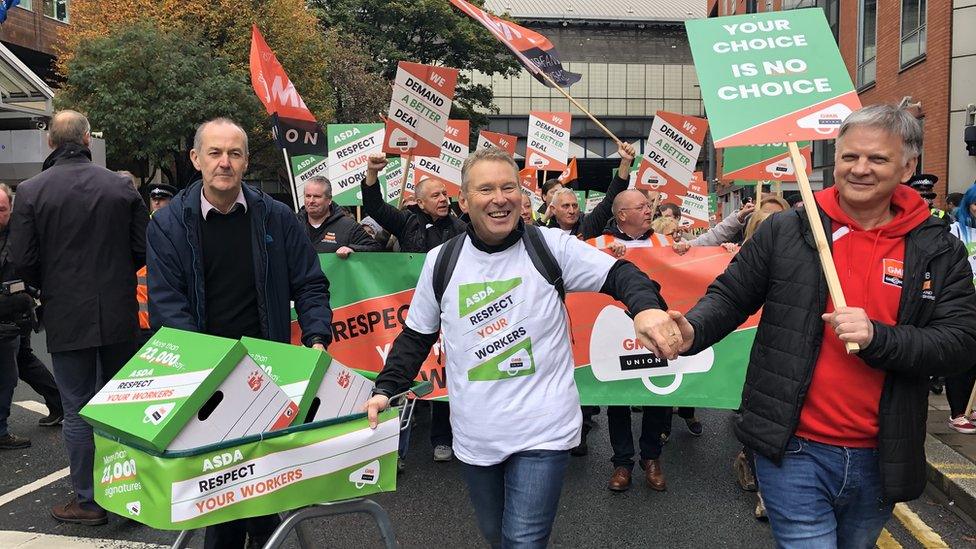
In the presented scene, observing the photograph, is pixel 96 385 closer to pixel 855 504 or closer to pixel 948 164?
pixel 855 504

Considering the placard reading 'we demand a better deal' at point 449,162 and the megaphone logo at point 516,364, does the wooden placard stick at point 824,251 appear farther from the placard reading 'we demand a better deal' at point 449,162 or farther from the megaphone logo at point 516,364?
the placard reading 'we demand a better deal' at point 449,162

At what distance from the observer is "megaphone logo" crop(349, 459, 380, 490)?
8.02 feet

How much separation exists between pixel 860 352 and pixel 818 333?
0.18 meters

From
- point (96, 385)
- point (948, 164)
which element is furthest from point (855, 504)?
point (948, 164)

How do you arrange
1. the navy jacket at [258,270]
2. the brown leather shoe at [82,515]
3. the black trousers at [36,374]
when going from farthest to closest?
the black trousers at [36,374]
the brown leather shoe at [82,515]
the navy jacket at [258,270]

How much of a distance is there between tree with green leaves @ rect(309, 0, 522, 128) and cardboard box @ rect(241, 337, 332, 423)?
3224 cm

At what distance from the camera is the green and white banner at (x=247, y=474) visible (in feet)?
7.18

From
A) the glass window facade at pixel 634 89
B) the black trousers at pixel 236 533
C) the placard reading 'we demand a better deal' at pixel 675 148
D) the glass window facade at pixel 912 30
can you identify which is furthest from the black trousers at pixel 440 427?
the glass window facade at pixel 634 89

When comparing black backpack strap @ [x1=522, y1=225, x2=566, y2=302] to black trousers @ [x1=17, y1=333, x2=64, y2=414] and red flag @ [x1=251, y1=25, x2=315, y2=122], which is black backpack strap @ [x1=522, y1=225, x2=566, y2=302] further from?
red flag @ [x1=251, y1=25, x2=315, y2=122]

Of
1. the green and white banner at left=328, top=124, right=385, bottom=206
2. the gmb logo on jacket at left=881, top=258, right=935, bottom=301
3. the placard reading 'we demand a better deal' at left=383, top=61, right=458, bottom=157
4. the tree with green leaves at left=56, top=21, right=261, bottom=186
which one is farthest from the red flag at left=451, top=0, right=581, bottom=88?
the tree with green leaves at left=56, top=21, right=261, bottom=186

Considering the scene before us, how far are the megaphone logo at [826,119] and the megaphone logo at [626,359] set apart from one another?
105 inches

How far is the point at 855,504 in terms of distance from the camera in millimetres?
2434

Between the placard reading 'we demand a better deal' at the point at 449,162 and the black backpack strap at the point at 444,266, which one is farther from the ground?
the placard reading 'we demand a better deal' at the point at 449,162

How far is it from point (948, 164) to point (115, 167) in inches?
1078
